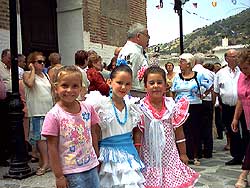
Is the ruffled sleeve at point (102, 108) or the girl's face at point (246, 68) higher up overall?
the girl's face at point (246, 68)

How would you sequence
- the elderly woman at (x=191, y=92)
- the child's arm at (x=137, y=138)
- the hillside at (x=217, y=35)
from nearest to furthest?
1. the child's arm at (x=137, y=138)
2. the elderly woman at (x=191, y=92)
3. the hillside at (x=217, y=35)

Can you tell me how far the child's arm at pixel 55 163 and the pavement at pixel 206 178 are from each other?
2.26 meters

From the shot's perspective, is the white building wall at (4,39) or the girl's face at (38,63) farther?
the white building wall at (4,39)

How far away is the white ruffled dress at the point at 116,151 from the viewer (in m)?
3.38

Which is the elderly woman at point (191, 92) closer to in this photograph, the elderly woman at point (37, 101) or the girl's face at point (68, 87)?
the elderly woman at point (37, 101)

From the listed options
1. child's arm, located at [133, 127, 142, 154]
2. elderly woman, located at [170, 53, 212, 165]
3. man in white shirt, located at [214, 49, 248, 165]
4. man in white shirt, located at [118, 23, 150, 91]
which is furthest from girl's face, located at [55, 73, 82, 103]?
man in white shirt, located at [214, 49, 248, 165]

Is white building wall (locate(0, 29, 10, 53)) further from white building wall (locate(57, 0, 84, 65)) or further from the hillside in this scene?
the hillside

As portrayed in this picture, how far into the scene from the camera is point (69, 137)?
121 inches

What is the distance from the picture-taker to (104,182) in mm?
3393

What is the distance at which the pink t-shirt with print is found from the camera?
3.03 metres

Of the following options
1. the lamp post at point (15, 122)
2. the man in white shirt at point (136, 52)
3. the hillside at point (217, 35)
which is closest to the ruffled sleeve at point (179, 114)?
the man in white shirt at point (136, 52)

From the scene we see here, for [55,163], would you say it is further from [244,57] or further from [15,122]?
[244,57]

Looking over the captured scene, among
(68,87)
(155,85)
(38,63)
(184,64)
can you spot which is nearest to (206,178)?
(184,64)

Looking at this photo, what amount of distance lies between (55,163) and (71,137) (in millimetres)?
223
